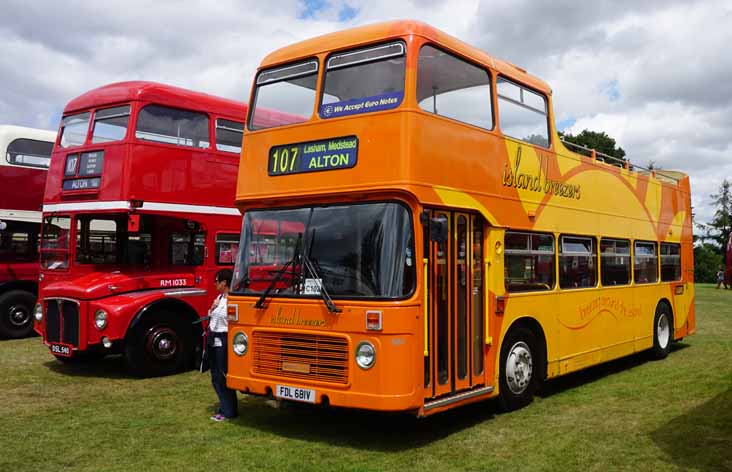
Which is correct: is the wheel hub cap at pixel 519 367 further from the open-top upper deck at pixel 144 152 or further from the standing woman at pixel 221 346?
the open-top upper deck at pixel 144 152

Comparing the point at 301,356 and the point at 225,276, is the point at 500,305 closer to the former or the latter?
the point at 301,356

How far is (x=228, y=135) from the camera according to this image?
12375mm

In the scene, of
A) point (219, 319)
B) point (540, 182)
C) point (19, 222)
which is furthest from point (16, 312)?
point (540, 182)

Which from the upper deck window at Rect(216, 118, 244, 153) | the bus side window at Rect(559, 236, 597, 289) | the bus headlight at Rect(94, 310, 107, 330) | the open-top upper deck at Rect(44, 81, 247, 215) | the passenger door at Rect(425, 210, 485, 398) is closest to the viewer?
the passenger door at Rect(425, 210, 485, 398)

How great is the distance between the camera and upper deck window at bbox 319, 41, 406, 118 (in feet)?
23.1

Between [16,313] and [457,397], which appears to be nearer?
A: [457,397]

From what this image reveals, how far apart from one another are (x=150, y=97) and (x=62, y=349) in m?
4.08

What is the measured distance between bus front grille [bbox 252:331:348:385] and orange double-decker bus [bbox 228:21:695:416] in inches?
0.6

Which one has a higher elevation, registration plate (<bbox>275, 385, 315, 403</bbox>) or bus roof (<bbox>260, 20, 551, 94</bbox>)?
bus roof (<bbox>260, 20, 551, 94</bbox>)

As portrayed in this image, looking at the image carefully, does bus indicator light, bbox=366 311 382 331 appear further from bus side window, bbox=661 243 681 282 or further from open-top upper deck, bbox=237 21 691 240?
bus side window, bbox=661 243 681 282

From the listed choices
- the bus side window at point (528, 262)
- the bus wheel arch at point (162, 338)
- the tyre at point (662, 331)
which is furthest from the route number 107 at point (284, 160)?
the tyre at point (662, 331)

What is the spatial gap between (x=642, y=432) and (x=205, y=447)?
4.42 m

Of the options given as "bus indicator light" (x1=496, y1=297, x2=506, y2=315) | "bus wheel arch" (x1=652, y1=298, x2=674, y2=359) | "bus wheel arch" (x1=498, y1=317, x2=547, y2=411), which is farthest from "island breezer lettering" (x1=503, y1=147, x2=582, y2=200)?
"bus wheel arch" (x1=652, y1=298, x2=674, y2=359)

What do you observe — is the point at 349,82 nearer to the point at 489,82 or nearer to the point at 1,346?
the point at 489,82
